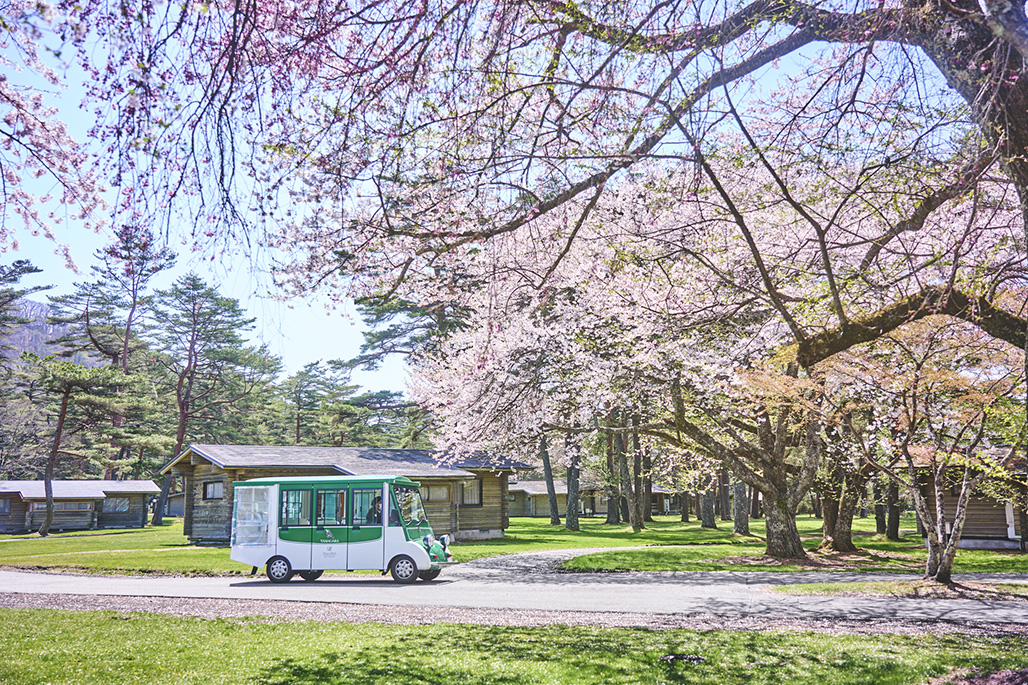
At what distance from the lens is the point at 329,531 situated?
55.1 ft

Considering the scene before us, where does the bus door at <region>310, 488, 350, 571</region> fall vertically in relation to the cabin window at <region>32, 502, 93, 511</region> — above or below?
above

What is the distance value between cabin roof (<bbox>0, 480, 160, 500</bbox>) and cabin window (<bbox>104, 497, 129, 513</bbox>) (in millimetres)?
702

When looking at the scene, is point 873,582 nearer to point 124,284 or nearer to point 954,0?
point 954,0

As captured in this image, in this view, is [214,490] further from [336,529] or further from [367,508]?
[367,508]

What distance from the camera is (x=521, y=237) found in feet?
31.0

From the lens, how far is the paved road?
1120 cm

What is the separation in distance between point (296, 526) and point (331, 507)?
1.02 m

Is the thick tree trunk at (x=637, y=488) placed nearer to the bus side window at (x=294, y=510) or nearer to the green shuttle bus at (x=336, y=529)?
the green shuttle bus at (x=336, y=529)

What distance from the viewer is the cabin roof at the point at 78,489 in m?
43.2

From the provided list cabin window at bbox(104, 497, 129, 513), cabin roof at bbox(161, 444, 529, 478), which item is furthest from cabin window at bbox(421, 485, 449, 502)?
cabin window at bbox(104, 497, 129, 513)

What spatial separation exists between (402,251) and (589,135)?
275 centimetres

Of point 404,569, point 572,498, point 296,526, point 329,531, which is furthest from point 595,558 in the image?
point 572,498

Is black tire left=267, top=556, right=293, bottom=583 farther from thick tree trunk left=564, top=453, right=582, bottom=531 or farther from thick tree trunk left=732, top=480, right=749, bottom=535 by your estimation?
thick tree trunk left=564, top=453, right=582, bottom=531

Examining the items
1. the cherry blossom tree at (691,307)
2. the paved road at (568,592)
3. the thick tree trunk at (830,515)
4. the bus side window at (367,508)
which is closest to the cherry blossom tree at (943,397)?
the cherry blossom tree at (691,307)
